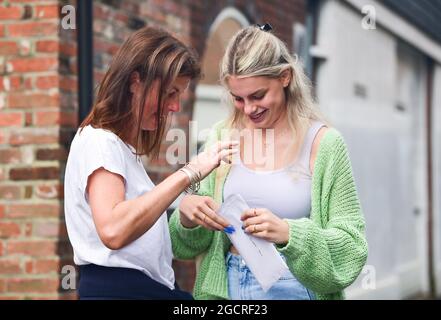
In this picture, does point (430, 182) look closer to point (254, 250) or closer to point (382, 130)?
point (382, 130)

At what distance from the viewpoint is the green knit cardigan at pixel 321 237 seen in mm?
2625

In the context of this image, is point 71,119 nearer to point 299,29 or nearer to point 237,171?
point 237,171

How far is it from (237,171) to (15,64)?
187 centimetres

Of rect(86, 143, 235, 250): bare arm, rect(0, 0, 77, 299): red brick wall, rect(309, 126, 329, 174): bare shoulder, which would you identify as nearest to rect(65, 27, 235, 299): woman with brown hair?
rect(86, 143, 235, 250): bare arm

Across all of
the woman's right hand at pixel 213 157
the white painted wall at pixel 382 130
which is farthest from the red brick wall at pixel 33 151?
the white painted wall at pixel 382 130

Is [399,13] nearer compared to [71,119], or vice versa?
[71,119]

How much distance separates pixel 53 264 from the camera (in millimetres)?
4188

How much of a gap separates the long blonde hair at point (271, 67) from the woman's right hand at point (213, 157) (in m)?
0.33

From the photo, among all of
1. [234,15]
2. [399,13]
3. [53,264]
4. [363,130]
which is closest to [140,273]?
[53,264]

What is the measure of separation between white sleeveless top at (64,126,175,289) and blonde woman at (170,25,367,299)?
28 centimetres

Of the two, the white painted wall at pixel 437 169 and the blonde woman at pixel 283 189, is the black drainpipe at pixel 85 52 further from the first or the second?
the white painted wall at pixel 437 169

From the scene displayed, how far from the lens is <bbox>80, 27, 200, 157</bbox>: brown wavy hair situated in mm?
2408

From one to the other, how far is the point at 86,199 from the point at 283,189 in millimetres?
652

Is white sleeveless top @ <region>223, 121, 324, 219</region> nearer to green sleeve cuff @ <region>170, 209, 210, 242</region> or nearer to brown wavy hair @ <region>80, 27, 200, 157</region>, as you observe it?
green sleeve cuff @ <region>170, 209, 210, 242</region>
